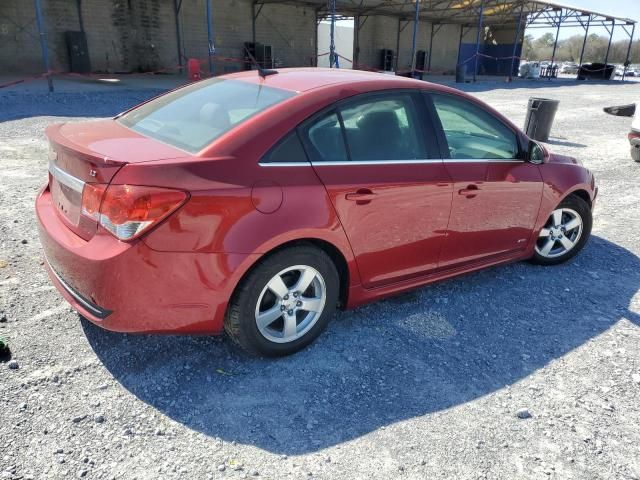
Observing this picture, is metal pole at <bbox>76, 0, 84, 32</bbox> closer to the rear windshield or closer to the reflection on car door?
the rear windshield

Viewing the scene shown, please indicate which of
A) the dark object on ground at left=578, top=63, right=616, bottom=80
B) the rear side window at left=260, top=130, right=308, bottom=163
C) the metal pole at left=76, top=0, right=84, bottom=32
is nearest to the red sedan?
the rear side window at left=260, top=130, right=308, bottom=163

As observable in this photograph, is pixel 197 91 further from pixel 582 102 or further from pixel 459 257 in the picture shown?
pixel 582 102

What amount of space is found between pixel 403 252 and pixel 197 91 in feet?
5.81

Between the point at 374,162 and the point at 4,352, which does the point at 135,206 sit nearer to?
the point at 4,352

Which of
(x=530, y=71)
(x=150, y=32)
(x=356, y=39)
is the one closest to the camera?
(x=150, y=32)

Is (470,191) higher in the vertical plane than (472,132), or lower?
lower

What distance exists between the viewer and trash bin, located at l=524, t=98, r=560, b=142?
1093cm

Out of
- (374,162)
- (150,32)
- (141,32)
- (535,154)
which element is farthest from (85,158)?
(150,32)

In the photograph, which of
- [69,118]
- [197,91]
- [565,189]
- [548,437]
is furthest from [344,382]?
[69,118]

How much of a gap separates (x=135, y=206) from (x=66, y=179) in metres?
0.68

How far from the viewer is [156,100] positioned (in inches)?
142

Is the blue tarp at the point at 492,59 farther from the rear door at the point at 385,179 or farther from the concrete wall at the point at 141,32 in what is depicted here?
the rear door at the point at 385,179

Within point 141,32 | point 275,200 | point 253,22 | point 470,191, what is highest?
point 253,22

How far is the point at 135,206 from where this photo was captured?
2.38 metres
